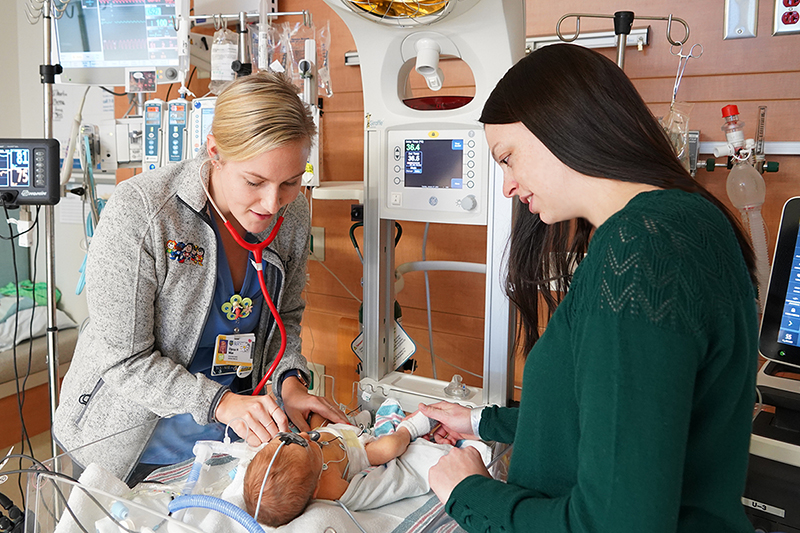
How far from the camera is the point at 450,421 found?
4.57ft

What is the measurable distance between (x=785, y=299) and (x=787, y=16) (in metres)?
0.69

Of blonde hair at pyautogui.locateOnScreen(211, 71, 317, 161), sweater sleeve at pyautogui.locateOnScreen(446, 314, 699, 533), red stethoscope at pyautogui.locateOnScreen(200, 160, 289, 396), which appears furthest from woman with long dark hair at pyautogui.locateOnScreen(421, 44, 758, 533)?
red stethoscope at pyautogui.locateOnScreen(200, 160, 289, 396)

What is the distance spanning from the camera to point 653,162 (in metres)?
0.80

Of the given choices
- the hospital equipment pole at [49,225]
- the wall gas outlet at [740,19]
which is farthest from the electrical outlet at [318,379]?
the wall gas outlet at [740,19]

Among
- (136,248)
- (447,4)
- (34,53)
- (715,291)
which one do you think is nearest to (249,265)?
(136,248)

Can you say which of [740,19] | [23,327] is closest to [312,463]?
[740,19]

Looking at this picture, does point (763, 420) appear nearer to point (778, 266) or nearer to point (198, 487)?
point (778, 266)

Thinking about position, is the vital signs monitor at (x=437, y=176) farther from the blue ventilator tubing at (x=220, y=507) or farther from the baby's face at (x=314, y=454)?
the blue ventilator tubing at (x=220, y=507)

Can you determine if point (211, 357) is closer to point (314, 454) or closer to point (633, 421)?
point (314, 454)

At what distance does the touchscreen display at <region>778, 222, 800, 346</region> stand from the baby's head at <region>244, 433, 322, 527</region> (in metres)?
1.15

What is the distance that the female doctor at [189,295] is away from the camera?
4.29 feet

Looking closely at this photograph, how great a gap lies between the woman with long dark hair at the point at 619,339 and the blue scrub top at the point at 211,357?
22.3 inches

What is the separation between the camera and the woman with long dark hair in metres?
0.63

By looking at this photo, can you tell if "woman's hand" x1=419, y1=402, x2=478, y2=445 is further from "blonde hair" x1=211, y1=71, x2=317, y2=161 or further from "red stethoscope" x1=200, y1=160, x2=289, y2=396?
"blonde hair" x1=211, y1=71, x2=317, y2=161
